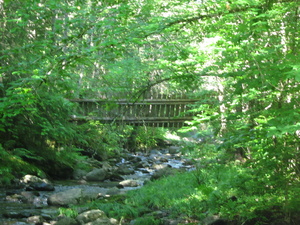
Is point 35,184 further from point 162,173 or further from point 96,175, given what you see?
point 162,173

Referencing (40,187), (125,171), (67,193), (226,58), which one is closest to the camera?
(226,58)

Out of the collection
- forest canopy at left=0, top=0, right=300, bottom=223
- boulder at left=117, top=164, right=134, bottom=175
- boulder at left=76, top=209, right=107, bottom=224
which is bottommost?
boulder at left=117, top=164, right=134, bottom=175

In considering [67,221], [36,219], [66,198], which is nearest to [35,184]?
[66,198]

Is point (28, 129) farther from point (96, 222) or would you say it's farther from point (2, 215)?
point (96, 222)

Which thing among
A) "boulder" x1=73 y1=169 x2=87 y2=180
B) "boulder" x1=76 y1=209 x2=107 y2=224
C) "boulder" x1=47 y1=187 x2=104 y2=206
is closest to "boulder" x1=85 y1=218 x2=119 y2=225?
"boulder" x1=76 y1=209 x2=107 y2=224

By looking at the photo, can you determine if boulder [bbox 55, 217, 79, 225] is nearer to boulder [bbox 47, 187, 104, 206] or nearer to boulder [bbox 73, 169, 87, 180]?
boulder [bbox 47, 187, 104, 206]

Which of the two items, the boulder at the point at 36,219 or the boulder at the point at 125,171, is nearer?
the boulder at the point at 36,219

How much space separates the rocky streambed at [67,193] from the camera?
668 cm

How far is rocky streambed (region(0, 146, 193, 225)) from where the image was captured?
21.9 feet

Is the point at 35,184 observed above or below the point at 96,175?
above

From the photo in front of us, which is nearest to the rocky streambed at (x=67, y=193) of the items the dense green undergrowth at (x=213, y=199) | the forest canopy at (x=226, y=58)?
the dense green undergrowth at (x=213, y=199)

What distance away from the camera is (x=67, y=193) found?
27.4ft

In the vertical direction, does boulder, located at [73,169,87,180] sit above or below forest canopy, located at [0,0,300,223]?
below

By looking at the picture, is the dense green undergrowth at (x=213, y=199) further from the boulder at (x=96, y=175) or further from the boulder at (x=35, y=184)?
the boulder at (x=96, y=175)
